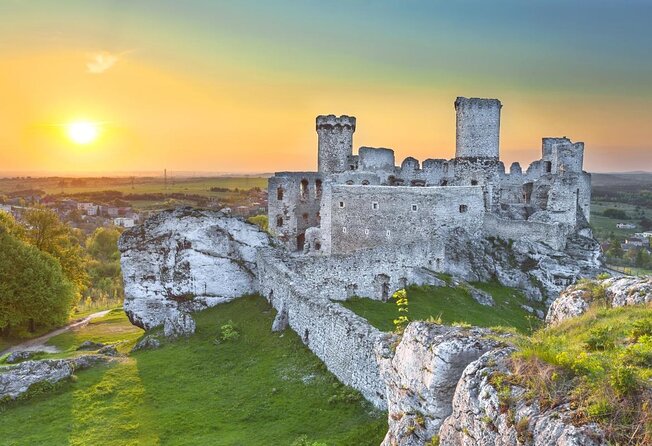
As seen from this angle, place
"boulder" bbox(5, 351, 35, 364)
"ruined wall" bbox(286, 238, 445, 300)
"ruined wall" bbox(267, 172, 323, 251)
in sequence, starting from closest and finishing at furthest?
"boulder" bbox(5, 351, 35, 364) < "ruined wall" bbox(286, 238, 445, 300) < "ruined wall" bbox(267, 172, 323, 251)

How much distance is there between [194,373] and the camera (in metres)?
19.4

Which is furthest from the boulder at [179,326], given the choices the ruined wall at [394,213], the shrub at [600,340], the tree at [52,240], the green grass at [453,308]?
the tree at [52,240]

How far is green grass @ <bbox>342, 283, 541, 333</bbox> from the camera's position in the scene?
26938mm

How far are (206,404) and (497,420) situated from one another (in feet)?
39.5

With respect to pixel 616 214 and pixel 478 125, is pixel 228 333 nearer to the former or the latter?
pixel 478 125

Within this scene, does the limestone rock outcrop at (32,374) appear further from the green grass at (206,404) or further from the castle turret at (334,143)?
the castle turret at (334,143)

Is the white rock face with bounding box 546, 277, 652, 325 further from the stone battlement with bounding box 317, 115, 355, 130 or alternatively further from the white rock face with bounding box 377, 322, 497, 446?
the stone battlement with bounding box 317, 115, 355, 130

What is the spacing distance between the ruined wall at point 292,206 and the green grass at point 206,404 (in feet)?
86.0

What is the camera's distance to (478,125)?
4612 cm

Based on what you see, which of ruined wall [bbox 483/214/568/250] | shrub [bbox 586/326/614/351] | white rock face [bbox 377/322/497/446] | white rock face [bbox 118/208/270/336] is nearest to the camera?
shrub [bbox 586/326/614/351]

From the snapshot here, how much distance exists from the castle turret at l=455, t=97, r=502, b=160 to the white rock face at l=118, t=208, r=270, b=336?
998 inches

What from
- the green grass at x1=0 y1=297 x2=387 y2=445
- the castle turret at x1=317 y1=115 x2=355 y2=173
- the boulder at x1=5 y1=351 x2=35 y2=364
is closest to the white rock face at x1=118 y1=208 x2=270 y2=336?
the boulder at x1=5 y1=351 x2=35 y2=364

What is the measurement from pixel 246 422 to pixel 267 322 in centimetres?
859

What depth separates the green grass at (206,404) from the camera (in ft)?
47.2
